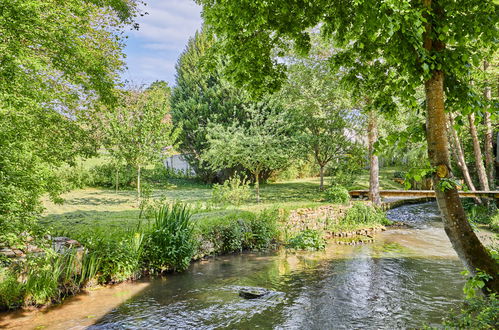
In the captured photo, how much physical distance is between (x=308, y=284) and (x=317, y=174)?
22.1 meters

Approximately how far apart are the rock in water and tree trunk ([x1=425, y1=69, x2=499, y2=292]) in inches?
137

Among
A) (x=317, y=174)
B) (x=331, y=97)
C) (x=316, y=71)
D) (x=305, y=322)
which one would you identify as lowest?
(x=305, y=322)

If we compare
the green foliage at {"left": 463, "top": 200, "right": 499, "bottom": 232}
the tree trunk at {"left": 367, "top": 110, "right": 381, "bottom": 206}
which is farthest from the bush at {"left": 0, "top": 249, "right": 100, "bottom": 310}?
the green foliage at {"left": 463, "top": 200, "right": 499, "bottom": 232}

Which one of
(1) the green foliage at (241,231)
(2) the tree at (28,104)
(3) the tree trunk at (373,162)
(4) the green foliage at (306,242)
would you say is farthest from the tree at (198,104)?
(2) the tree at (28,104)

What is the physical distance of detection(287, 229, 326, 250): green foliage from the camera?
9.77 meters

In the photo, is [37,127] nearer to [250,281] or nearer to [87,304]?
[87,304]

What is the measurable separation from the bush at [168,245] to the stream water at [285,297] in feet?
1.11

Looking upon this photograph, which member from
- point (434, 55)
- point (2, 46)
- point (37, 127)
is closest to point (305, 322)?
point (434, 55)

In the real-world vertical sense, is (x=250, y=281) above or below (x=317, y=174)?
below

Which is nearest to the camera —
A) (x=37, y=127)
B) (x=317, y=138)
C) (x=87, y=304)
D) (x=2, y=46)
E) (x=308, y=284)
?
(x=2, y=46)

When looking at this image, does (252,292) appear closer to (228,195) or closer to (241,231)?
(241,231)

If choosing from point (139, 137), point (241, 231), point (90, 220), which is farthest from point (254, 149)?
point (90, 220)

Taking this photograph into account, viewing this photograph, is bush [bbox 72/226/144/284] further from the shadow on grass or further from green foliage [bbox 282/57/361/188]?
green foliage [bbox 282/57/361/188]

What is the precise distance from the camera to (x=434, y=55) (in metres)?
3.34
